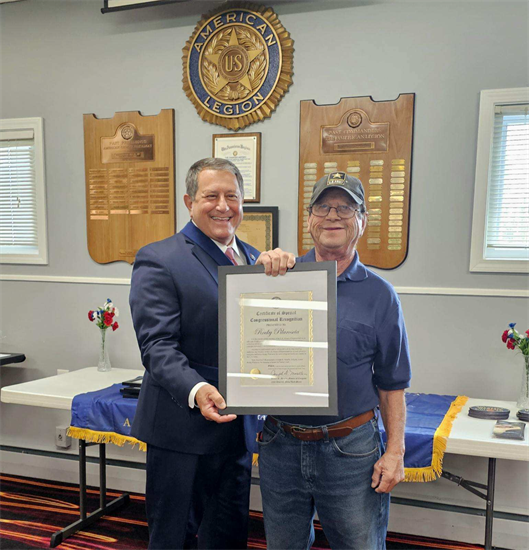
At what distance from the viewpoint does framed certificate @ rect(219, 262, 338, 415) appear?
1.32 m

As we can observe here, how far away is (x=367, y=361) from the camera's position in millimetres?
1415

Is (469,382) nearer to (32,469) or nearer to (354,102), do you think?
(354,102)

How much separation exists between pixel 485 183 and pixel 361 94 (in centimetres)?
77

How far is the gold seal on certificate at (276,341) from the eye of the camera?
134 centimetres

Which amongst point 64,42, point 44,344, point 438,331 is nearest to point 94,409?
point 44,344

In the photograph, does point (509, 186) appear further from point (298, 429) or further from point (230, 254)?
point (298, 429)

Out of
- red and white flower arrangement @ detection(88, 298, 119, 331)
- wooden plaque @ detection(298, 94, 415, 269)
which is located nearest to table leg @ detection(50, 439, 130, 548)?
red and white flower arrangement @ detection(88, 298, 119, 331)

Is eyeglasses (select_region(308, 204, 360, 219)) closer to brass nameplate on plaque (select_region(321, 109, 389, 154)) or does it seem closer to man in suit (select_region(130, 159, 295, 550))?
man in suit (select_region(130, 159, 295, 550))

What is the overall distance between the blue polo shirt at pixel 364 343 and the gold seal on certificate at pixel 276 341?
0.11 metres

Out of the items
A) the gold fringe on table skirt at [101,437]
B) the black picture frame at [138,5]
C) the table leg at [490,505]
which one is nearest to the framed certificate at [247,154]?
the black picture frame at [138,5]

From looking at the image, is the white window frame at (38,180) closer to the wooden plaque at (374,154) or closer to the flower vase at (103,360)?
the flower vase at (103,360)

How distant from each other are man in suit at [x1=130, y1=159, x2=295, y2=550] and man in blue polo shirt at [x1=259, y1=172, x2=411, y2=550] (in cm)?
22

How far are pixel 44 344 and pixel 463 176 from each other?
268 centimetres

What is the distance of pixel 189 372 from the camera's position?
55.9 inches
